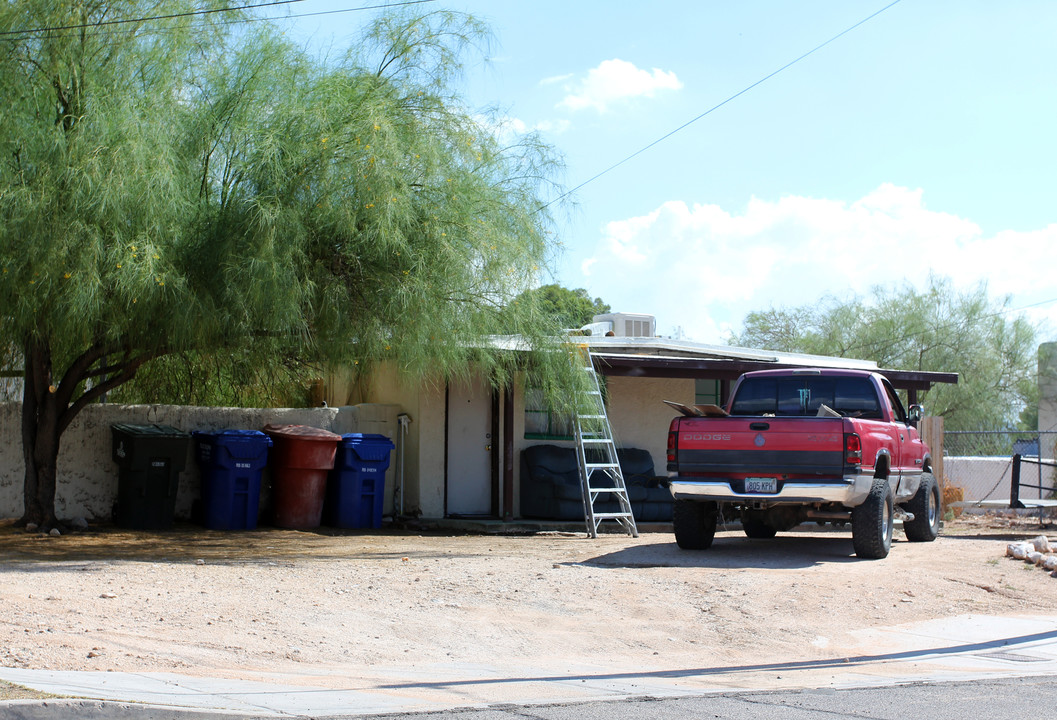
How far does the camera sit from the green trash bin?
13.3 metres

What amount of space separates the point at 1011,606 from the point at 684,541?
358 centimetres

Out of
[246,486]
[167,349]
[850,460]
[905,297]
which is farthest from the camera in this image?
[905,297]

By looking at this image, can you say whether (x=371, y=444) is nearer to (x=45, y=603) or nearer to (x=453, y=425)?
(x=453, y=425)

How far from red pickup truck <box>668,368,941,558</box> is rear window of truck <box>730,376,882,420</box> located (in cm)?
1

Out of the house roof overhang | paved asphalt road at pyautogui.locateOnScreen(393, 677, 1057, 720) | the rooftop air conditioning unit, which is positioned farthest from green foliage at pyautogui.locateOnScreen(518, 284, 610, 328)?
the rooftop air conditioning unit

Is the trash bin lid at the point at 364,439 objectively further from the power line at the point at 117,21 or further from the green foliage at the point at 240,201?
the power line at the point at 117,21

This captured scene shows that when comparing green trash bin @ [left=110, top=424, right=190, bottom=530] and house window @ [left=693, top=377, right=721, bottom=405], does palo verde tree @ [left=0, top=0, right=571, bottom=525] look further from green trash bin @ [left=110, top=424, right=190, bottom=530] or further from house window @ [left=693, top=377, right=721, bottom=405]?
house window @ [left=693, top=377, right=721, bottom=405]

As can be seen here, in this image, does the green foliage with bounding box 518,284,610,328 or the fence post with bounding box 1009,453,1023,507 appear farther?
the fence post with bounding box 1009,453,1023,507

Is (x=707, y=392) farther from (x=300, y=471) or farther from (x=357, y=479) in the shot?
(x=300, y=471)

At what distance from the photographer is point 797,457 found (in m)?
10.7

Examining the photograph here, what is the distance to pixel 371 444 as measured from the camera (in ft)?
48.1

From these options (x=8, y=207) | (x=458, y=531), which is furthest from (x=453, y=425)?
(x=8, y=207)

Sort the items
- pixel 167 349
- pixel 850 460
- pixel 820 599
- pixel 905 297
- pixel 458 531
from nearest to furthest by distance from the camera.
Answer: pixel 820 599, pixel 850 460, pixel 167 349, pixel 458 531, pixel 905 297

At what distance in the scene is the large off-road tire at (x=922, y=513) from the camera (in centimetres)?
1319
